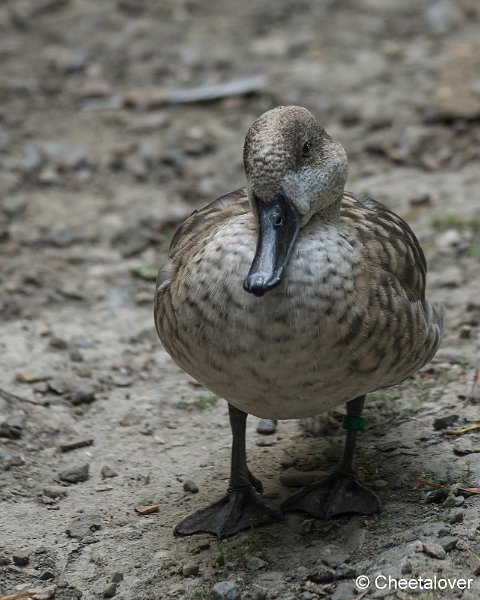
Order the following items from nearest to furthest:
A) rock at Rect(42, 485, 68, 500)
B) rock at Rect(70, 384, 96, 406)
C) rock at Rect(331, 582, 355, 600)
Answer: rock at Rect(331, 582, 355, 600) < rock at Rect(42, 485, 68, 500) < rock at Rect(70, 384, 96, 406)

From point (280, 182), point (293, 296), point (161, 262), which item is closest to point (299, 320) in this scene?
point (293, 296)

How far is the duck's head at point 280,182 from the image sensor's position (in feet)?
11.4

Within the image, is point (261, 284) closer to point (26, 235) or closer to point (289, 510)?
point (289, 510)

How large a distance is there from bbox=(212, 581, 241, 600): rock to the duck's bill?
1009 mm

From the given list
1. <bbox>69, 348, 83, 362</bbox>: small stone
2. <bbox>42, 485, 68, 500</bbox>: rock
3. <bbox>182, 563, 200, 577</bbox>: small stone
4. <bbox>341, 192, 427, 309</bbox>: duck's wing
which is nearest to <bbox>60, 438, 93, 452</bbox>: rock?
<bbox>42, 485, 68, 500</bbox>: rock

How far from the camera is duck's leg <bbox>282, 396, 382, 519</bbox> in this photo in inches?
159

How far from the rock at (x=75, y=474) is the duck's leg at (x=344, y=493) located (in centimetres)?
88

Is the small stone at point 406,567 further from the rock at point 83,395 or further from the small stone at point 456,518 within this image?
the rock at point 83,395

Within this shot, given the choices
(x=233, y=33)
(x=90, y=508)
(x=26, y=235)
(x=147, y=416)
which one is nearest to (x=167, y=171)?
(x=26, y=235)

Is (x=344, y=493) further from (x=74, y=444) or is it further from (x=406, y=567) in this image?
(x=74, y=444)

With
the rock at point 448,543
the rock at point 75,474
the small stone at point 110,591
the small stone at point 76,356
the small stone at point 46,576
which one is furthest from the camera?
the small stone at point 76,356

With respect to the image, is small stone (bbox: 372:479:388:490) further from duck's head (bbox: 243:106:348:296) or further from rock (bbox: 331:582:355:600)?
duck's head (bbox: 243:106:348:296)

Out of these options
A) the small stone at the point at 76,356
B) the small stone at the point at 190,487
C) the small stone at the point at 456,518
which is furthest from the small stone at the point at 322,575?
the small stone at the point at 76,356

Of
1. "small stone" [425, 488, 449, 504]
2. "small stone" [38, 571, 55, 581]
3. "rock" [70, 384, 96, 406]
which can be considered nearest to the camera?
"small stone" [38, 571, 55, 581]
